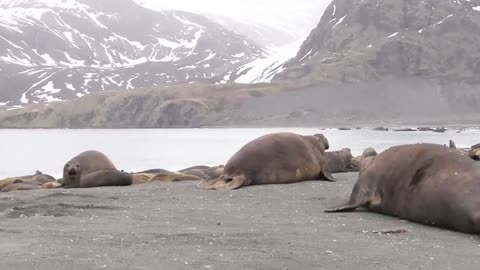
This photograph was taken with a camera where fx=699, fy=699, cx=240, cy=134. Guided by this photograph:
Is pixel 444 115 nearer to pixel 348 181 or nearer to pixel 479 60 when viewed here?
pixel 479 60

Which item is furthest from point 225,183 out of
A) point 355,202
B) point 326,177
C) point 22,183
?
point 22,183

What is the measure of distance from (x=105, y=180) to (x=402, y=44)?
464ft

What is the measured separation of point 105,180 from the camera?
14.8 metres

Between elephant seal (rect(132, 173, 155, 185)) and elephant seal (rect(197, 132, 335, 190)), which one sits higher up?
elephant seal (rect(197, 132, 335, 190))

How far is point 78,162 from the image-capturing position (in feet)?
55.5

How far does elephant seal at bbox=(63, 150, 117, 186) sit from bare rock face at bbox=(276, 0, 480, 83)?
13484 cm

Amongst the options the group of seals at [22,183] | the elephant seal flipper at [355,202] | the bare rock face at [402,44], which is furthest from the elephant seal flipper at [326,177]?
the bare rock face at [402,44]

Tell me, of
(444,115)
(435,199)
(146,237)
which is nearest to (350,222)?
(435,199)

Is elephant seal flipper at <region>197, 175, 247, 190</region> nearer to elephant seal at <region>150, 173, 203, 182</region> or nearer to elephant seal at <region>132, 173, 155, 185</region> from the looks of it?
elephant seal at <region>132, 173, 155, 185</region>

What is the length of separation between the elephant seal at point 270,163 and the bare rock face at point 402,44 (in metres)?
138

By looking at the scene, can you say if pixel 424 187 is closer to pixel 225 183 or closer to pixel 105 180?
pixel 225 183

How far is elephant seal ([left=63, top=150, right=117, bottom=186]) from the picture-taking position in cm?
1519

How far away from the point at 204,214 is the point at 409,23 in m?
154

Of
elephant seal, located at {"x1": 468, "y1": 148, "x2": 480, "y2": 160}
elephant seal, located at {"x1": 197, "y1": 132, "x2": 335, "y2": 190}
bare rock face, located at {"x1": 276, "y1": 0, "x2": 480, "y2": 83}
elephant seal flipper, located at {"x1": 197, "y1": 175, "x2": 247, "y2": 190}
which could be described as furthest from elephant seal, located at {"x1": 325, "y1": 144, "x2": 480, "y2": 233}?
bare rock face, located at {"x1": 276, "y1": 0, "x2": 480, "y2": 83}
